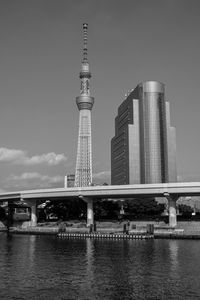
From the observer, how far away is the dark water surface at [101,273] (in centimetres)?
3659

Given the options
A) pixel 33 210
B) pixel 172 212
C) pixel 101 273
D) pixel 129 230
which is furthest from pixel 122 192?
pixel 101 273

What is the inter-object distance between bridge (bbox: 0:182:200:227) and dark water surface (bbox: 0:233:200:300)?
28.0 meters

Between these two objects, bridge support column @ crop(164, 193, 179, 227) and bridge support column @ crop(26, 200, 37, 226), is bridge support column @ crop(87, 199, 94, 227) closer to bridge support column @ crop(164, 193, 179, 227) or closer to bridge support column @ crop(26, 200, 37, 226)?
bridge support column @ crop(26, 200, 37, 226)

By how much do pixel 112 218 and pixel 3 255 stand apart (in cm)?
7831

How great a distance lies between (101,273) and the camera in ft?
150

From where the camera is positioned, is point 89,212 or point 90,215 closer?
point 90,215

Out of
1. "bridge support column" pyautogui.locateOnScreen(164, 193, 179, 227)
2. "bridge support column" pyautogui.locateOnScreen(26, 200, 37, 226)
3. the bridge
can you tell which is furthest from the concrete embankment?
"bridge support column" pyautogui.locateOnScreen(26, 200, 37, 226)

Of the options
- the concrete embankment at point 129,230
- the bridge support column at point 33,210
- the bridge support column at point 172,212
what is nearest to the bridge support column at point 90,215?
the concrete embankment at point 129,230

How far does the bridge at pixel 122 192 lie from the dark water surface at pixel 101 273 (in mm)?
27963

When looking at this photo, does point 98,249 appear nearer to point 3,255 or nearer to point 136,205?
point 3,255

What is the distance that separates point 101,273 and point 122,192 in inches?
2237

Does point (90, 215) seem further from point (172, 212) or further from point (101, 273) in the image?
point (101, 273)

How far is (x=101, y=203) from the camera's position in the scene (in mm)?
135125

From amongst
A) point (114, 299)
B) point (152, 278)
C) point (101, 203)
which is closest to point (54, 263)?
point (152, 278)
